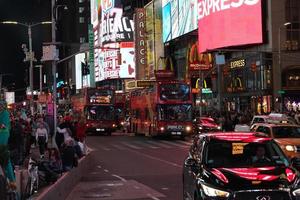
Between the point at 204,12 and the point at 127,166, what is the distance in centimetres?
4954

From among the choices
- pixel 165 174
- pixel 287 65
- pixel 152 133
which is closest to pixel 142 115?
pixel 152 133

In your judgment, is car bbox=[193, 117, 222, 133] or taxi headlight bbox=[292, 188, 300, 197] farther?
car bbox=[193, 117, 222, 133]

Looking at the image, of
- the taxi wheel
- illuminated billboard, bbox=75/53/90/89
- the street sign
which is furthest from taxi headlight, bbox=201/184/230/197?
illuminated billboard, bbox=75/53/90/89

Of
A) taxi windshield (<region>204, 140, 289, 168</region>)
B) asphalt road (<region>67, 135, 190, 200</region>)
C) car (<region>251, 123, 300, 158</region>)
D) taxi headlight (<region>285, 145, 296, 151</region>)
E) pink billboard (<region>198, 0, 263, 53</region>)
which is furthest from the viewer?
pink billboard (<region>198, 0, 263, 53</region>)

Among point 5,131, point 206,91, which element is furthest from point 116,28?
point 5,131

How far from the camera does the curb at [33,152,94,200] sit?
1194 centimetres

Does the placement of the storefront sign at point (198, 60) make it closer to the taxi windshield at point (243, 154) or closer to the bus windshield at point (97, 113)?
the bus windshield at point (97, 113)

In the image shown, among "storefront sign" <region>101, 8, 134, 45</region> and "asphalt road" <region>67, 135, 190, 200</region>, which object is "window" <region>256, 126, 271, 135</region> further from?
"storefront sign" <region>101, 8, 134, 45</region>

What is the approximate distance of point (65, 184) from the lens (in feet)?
49.2

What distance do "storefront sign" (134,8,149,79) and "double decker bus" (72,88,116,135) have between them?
45.8 metres

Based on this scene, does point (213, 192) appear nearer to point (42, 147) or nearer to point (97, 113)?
point (42, 147)

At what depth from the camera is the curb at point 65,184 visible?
1194 cm

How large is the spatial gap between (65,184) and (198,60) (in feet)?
193

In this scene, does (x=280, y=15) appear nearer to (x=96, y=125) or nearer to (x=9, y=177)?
(x=96, y=125)
